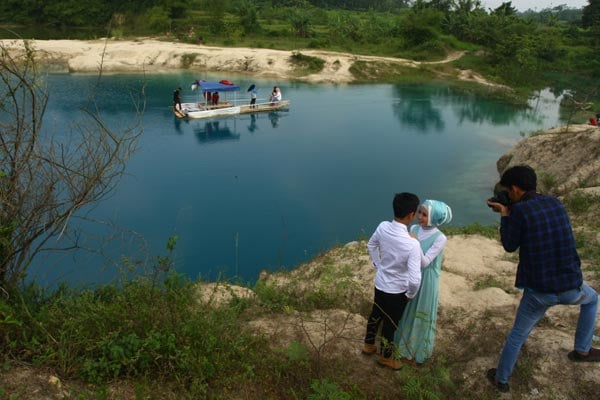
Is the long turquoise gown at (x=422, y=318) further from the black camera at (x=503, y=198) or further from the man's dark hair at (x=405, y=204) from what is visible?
the black camera at (x=503, y=198)

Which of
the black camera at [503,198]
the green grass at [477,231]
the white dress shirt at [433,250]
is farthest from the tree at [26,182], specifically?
the green grass at [477,231]

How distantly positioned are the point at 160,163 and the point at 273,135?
5159 millimetres

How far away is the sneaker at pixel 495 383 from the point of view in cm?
337

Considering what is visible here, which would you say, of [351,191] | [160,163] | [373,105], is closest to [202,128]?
[160,163]

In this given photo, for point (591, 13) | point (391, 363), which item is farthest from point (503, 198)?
point (591, 13)

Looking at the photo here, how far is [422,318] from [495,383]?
2.38 feet

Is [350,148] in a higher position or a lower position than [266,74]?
lower

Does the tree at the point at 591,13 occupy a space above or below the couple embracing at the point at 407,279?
above

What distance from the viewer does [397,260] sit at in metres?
3.40

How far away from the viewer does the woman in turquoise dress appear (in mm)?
3467

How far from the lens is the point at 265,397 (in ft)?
10.5

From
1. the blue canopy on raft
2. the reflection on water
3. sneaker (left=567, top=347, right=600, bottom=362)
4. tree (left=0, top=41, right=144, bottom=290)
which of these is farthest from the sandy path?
sneaker (left=567, top=347, right=600, bottom=362)

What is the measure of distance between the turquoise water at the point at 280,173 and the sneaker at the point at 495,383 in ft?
11.0

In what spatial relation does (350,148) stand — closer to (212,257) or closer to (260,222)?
(260,222)
